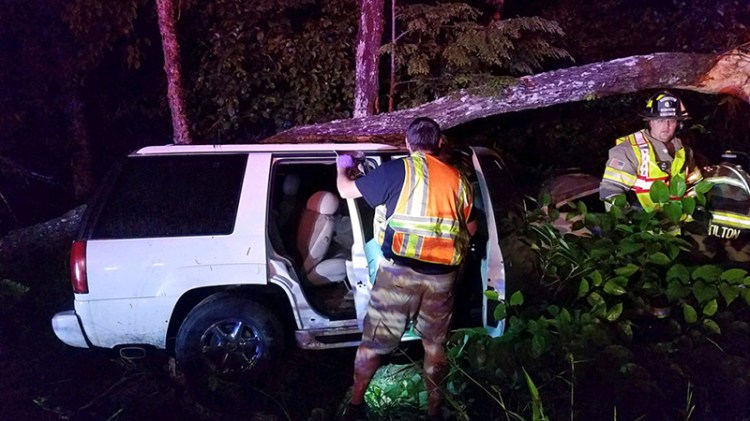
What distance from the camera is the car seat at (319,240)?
15.0 feet

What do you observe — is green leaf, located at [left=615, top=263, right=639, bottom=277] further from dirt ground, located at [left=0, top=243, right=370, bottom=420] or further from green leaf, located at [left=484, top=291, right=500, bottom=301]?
dirt ground, located at [left=0, top=243, right=370, bottom=420]

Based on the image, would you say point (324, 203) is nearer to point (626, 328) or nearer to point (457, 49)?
point (626, 328)

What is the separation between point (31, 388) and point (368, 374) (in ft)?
8.10

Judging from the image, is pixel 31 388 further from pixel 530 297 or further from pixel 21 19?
pixel 21 19

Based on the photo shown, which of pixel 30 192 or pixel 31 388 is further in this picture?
pixel 30 192

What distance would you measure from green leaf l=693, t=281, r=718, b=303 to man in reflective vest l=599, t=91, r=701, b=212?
2.89ft

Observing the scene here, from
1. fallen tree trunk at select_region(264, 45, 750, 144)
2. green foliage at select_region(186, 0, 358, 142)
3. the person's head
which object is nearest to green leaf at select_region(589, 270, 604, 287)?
the person's head

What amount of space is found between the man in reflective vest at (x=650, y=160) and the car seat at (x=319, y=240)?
2014mm

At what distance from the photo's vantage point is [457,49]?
22.4 feet

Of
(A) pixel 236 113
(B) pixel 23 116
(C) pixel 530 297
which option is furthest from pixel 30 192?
(C) pixel 530 297

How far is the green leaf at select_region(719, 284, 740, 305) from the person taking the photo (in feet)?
11.1

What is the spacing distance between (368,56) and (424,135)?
3.71 meters

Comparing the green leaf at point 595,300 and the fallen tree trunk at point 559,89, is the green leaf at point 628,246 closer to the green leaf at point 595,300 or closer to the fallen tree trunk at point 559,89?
the green leaf at point 595,300

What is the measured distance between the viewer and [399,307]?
3.58 metres
